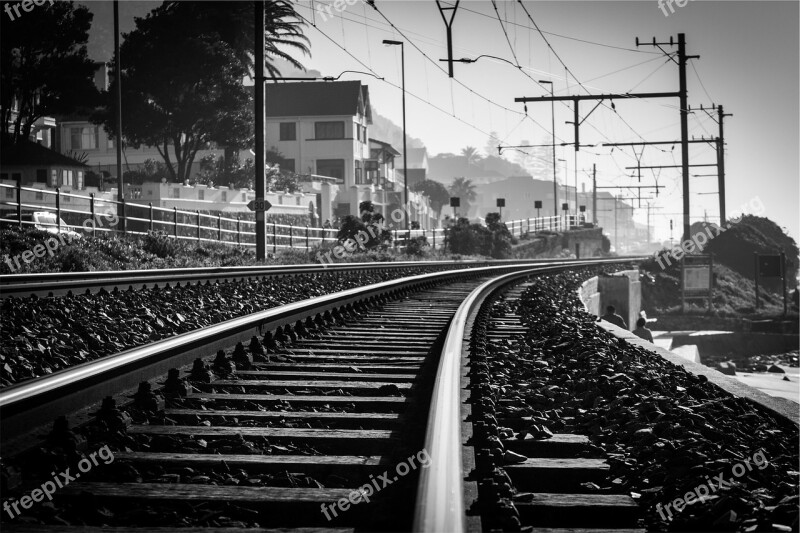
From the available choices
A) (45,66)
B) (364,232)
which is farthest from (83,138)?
(364,232)

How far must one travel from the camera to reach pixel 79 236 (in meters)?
23.9

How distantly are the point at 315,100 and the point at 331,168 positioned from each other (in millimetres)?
5768

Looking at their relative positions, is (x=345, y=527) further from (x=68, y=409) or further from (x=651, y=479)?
(x=68, y=409)

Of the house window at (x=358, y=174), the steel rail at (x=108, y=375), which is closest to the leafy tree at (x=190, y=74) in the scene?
the house window at (x=358, y=174)

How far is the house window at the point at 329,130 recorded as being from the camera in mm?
75312

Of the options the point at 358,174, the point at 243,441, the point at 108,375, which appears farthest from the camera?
the point at 358,174

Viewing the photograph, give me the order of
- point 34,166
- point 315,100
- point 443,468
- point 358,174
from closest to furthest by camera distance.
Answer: point 443,468 < point 34,166 < point 358,174 < point 315,100

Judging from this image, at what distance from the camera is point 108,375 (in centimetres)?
Result: 480

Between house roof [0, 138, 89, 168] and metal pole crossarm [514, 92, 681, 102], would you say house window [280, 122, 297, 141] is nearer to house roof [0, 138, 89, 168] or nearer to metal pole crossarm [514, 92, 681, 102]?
house roof [0, 138, 89, 168]

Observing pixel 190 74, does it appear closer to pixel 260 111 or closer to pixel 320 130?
pixel 320 130

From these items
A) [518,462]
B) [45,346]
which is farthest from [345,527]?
[45,346]

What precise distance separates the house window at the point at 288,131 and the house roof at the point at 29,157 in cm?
2939

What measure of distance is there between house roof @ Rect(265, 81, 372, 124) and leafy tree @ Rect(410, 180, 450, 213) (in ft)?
90.8

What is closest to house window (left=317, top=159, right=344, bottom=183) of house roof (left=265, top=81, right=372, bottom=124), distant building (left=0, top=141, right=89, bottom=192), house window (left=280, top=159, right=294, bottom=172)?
house window (left=280, top=159, right=294, bottom=172)
